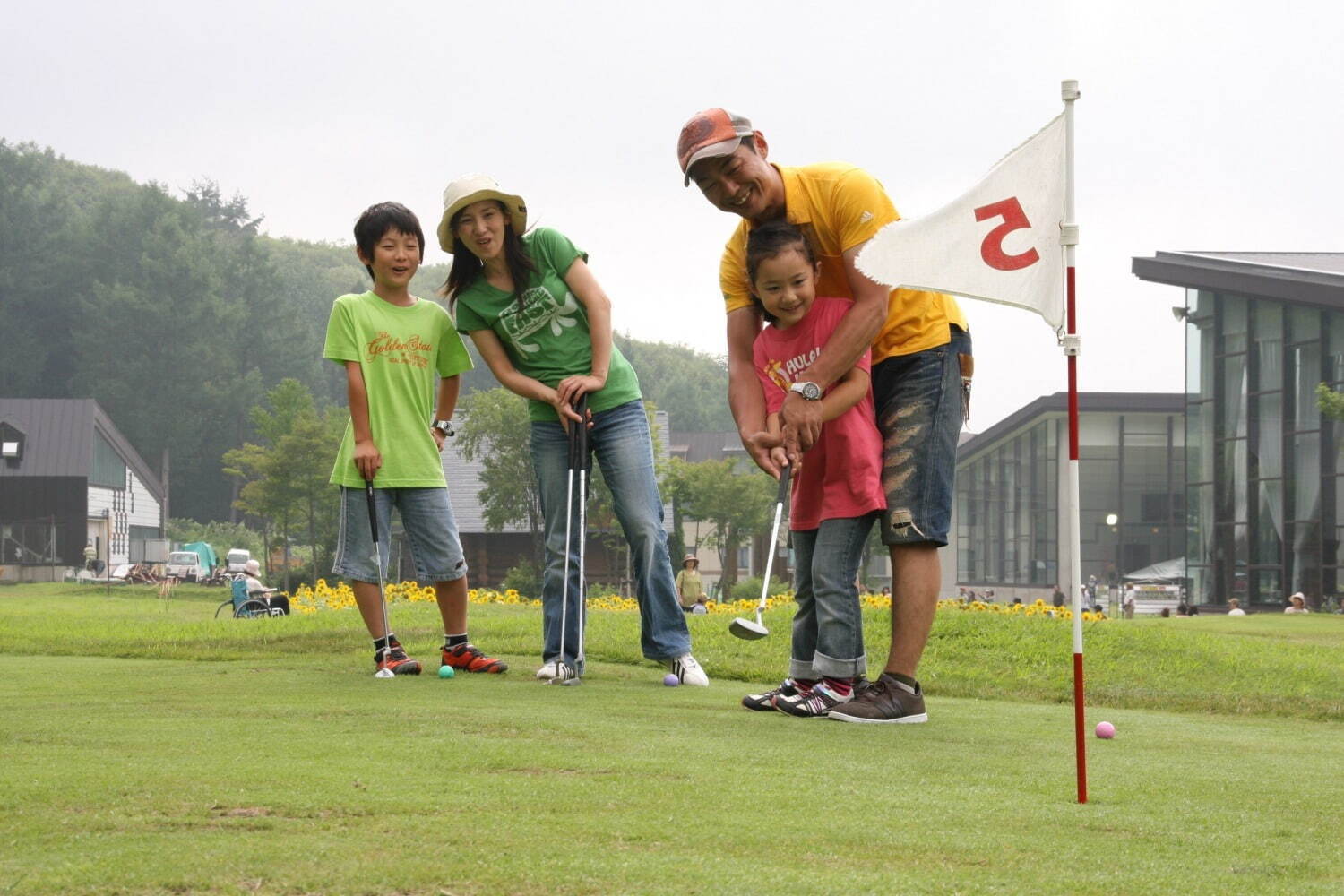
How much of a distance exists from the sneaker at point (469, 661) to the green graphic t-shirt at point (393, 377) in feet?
2.48

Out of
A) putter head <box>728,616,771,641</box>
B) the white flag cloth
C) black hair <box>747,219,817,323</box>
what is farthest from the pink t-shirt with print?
the white flag cloth

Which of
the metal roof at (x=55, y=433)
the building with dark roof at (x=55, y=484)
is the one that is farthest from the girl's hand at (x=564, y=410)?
the metal roof at (x=55, y=433)

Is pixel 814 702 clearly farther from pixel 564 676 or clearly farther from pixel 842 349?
pixel 564 676

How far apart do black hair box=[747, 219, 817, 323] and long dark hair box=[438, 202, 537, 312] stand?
1397 millimetres

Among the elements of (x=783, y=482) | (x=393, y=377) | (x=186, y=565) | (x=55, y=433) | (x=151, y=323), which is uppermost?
(x=151, y=323)

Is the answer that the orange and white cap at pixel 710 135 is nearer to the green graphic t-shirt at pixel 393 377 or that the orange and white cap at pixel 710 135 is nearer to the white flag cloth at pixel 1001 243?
the white flag cloth at pixel 1001 243

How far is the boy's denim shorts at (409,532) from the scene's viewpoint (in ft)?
21.4

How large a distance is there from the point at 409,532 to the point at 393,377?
67 cm

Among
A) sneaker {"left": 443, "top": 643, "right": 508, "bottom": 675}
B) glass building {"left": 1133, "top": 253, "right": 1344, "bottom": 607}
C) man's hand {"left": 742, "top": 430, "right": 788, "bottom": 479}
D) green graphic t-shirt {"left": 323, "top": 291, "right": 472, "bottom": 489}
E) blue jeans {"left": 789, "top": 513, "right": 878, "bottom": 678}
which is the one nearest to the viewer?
man's hand {"left": 742, "top": 430, "right": 788, "bottom": 479}

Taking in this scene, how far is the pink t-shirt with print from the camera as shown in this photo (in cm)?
506

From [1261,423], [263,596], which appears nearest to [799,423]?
[263,596]

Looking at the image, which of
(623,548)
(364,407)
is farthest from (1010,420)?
(364,407)

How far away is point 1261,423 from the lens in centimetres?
3838

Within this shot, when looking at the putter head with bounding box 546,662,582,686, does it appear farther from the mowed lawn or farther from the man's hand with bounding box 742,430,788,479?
the man's hand with bounding box 742,430,788,479
